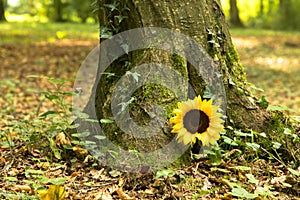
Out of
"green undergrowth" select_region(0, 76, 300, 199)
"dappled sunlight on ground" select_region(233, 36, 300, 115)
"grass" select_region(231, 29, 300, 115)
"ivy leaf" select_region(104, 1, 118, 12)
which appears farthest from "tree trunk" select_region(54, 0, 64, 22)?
"ivy leaf" select_region(104, 1, 118, 12)

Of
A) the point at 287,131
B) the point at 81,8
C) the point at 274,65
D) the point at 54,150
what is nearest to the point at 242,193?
the point at 287,131

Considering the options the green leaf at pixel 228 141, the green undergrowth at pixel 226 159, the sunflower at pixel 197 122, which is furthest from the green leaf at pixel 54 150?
the green leaf at pixel 228 141

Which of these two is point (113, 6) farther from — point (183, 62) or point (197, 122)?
point (197, 122)

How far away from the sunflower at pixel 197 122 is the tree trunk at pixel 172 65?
6.4 inches

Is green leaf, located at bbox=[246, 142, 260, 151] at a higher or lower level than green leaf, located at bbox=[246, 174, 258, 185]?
higher

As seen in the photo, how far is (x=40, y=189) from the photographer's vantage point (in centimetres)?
248

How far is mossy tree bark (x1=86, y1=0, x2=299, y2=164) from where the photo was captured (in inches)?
116

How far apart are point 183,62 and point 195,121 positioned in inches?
18.5

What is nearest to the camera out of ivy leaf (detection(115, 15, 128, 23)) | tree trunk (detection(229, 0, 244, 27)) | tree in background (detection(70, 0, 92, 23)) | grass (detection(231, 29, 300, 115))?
ivy leaf (detection(115, 15, 128, 23))

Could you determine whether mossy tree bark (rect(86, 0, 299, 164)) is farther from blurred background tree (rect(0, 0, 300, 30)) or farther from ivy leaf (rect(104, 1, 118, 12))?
blurred background tree (rect(0, 0, 300, 30))

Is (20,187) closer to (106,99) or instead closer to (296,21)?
(106,99)

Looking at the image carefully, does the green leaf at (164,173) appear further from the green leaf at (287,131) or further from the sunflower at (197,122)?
the green leaf at (287,131)

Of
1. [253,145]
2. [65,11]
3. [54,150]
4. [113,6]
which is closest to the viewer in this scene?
[253,145]

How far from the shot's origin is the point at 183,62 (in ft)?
9.89
